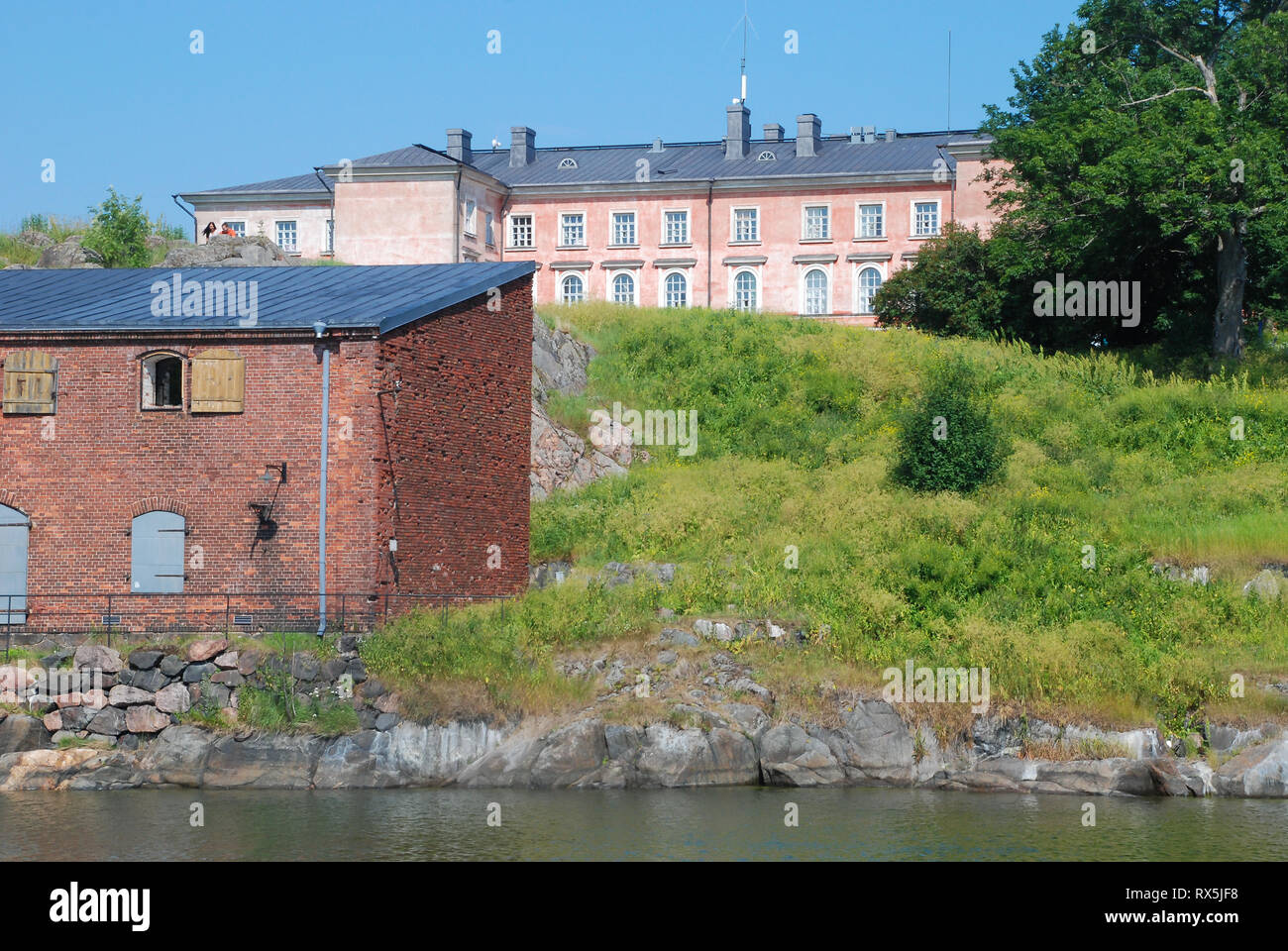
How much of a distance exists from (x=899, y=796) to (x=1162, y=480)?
1542cm

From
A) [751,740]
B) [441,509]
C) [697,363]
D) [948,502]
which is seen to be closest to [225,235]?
[697,363]

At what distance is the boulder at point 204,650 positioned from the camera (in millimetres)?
27375

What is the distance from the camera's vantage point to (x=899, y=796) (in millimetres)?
25031

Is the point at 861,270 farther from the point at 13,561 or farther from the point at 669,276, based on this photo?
the point at 13,561

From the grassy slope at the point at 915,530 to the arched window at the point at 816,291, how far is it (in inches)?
665

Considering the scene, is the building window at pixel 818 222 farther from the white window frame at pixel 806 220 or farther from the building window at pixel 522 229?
the building window at pixel 522 229

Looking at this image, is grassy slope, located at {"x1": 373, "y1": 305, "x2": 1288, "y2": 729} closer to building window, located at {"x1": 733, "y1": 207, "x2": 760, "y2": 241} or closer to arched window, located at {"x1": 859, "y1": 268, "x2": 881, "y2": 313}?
arched window, located at {"x1": 859, "y1": 268, "x2": 881, "y2": 313}

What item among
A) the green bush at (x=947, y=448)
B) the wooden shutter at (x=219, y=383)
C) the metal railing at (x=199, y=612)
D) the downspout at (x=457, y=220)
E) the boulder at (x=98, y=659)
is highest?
the downspout at (x=457, y=220)

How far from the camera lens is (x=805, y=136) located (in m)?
71.2

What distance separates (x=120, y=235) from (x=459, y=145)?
24.2 m

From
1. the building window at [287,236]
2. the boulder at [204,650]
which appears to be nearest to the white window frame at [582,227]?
the building window at [287,236]

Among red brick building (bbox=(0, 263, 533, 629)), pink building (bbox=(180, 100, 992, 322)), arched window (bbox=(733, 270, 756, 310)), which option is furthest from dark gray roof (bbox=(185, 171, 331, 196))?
red brick building (bbox=(0, 263, 533, 629))

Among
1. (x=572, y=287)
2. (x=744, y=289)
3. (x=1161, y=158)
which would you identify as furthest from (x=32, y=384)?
(x=744, y=289)

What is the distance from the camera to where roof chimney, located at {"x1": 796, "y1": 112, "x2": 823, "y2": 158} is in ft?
233
